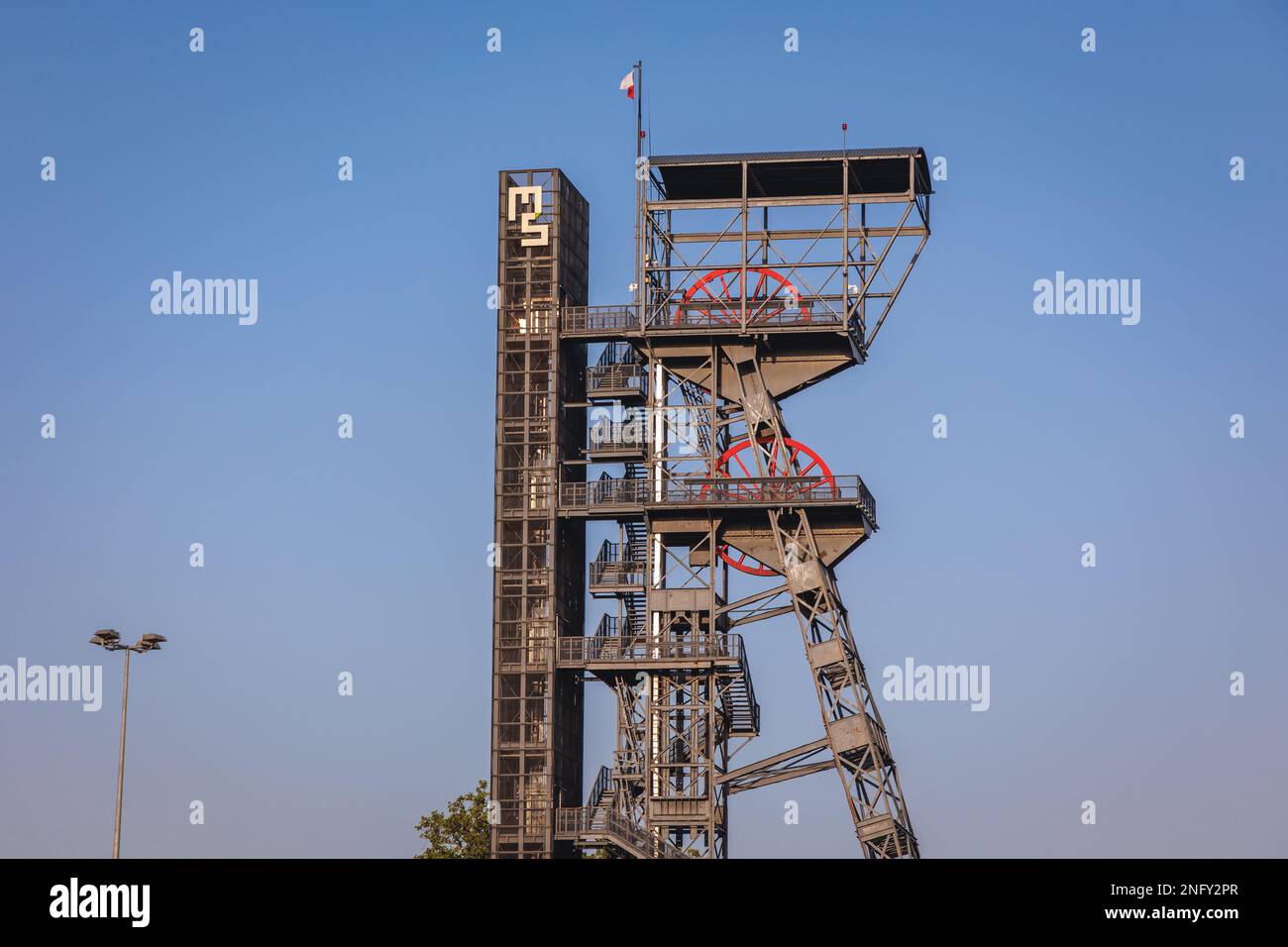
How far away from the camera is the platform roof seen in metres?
120

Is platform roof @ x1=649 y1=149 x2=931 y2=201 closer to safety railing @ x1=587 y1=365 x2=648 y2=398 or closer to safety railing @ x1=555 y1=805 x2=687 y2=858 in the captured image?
safety railing @ x1=587 y1=365 x2=648 y2=398

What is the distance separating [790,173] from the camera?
12175 cm

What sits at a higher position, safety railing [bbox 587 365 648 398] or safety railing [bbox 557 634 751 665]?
safety railing [bbox 587 365 648 398]

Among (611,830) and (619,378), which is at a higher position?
(619,378)

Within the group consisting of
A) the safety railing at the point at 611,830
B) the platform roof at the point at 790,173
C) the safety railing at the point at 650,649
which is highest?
the platform roof at the point at 790,173

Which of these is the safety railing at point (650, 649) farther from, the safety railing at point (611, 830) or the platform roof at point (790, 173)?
the platform roof at point (790, 173)

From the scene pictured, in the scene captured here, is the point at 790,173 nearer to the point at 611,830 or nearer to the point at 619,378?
the point at 619,378

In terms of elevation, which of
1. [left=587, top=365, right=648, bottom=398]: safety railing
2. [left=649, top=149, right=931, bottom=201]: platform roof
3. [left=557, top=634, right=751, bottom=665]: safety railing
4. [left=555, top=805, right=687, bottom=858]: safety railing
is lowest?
[left=555, top=805, right=687, bottom=858]: safety railing

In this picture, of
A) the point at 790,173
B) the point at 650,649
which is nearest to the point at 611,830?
the point at 650,649

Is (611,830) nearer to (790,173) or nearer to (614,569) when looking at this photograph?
(614,569)

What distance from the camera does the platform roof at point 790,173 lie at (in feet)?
394

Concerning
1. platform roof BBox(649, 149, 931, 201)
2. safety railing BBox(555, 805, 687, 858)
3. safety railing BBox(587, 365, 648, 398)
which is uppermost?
platform roof BBox(649, 149, 931, 201)
